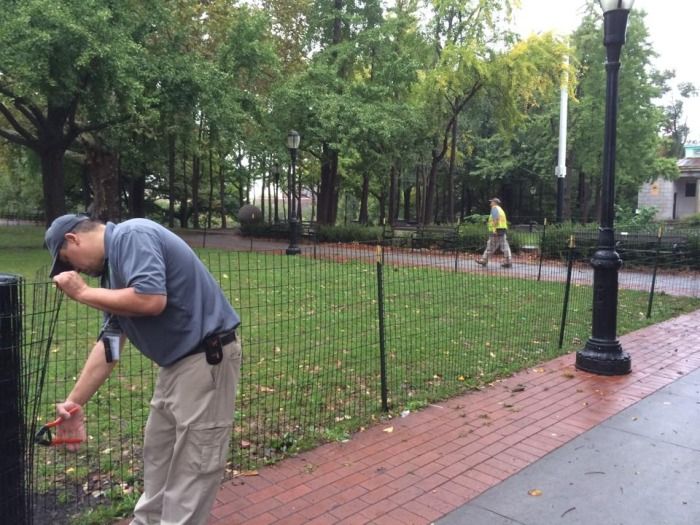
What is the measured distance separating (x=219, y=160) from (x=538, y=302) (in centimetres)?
2947

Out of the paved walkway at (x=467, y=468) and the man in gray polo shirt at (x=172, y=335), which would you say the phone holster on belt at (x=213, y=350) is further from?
the paved walkway at (x=467, y=468)

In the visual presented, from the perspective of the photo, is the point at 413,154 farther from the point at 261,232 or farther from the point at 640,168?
the point at 640,168

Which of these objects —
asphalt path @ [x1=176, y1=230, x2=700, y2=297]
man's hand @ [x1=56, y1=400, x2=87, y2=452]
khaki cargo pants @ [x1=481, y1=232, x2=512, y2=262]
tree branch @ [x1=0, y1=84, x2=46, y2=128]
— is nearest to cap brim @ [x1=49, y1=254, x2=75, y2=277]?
man's hand @ [x1=56, y1=400, x2=87, y2=452]

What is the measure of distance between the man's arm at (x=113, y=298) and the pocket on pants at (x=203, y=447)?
561 mm

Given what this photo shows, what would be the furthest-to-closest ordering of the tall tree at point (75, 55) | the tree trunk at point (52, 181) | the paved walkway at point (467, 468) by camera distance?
the tree trunk at point (52, 181), the tall tree at point (75, 55), the paved walkway at point (467, 468)

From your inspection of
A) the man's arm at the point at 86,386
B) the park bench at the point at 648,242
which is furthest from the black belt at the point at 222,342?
the park bench at the point at 648,242

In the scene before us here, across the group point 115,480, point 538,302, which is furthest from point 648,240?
point 115,480

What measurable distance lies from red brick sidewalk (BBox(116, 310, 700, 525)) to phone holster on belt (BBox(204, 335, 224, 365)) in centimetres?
123

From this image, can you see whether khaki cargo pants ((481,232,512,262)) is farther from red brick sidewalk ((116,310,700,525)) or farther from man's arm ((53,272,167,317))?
man's arm ((53,272,167,317))

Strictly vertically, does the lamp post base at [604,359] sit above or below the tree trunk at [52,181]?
below

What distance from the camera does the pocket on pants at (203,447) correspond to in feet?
8.47

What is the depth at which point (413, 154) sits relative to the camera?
1030 inches

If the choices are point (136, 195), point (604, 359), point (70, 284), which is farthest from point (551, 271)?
point (136, 195)

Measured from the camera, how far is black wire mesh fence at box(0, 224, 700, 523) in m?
4.00
